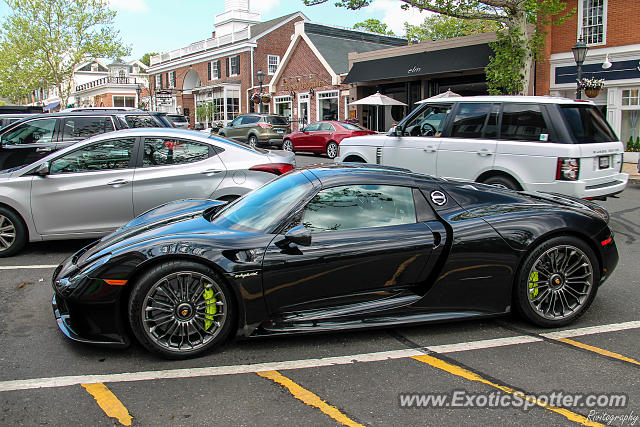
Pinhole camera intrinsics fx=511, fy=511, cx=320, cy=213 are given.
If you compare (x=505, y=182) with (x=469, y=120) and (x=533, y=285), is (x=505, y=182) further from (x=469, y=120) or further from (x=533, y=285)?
(x=533, y=285)

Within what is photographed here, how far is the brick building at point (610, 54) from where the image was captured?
17.6 meters

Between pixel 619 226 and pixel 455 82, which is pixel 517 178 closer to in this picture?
pixel 619 226

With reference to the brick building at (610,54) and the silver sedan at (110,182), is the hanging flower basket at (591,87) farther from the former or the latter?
the silver sedan at (110,182)

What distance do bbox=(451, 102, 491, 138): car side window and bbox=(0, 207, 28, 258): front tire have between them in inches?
246

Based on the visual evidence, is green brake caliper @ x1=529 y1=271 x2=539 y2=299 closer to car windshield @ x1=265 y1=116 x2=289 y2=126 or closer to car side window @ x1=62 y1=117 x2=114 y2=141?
car side window @ x1=62 y1=117 x2=114 y2=141

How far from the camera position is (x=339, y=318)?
3.67 meters

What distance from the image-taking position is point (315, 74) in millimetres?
32250

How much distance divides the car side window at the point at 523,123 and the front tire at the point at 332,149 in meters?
12.9

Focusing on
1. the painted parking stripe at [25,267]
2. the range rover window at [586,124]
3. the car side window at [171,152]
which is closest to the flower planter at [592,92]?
the range rover window at [586,124]

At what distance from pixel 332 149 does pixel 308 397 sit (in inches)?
702

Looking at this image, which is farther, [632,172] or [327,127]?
[327,127]

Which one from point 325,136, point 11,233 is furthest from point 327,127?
point 11,233

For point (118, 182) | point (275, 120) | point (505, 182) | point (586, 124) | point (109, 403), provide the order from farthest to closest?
point (275, 120) → point (505, 182) → point (586, 124) → point (118, 182) → point (109, 403)

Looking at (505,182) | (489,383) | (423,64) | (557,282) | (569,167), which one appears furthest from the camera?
(423,64)
